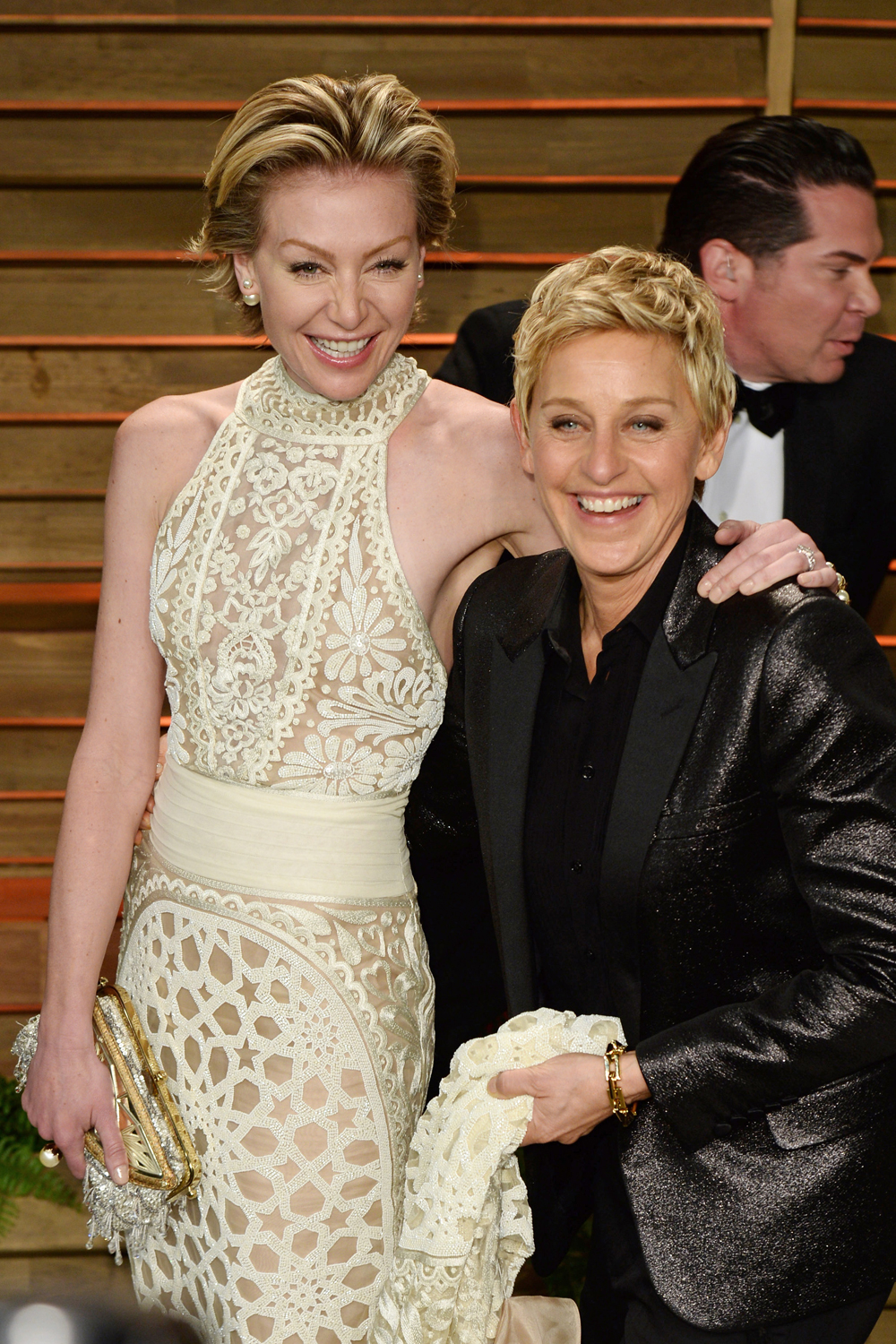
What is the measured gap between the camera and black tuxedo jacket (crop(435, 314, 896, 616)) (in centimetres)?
304

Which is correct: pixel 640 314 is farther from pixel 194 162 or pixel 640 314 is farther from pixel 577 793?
pixel 194 162

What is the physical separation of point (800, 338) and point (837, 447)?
24 cm

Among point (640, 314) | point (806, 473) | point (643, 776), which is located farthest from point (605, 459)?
point (806, 473)

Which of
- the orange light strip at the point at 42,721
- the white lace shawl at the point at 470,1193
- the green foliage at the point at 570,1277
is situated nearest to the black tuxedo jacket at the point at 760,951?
the white lace shawl at the point at 470,1193

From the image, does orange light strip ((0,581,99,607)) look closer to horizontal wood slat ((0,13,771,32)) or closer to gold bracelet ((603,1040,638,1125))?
horizontal wood slat ((0,13,771,32))

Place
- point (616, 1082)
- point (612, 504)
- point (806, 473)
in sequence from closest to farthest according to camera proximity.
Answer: point (616, 1082) < point (612, 504) < point (806, 473)

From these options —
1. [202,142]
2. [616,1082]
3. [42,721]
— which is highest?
[202,142]

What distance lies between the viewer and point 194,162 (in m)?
3.93

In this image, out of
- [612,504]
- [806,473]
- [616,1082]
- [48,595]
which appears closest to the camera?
[616,1082]

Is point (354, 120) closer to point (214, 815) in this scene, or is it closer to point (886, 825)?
point (214, 815)

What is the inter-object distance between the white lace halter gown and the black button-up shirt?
0.73ft

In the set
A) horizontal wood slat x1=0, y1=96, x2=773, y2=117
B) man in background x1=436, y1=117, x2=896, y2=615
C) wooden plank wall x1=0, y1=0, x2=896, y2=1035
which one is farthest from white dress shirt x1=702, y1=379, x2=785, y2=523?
horizontal wood slat x1=0, y1=96, x2=773, y2=117

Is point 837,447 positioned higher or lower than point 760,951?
higher

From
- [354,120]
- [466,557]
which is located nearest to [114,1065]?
[466,557]
